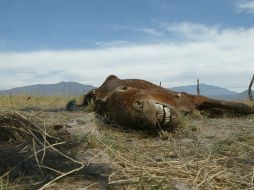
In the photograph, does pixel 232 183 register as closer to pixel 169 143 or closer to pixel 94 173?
pixel 94 173

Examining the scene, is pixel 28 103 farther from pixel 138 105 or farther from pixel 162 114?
pixel 162 114

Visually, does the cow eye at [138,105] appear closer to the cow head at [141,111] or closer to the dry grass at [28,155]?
the cow head at [141,111]

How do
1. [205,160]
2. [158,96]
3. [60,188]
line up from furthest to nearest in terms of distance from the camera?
1. [158,96]
2. [205,160]
3. [60,188]

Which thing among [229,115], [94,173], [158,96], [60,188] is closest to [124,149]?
[94,173]

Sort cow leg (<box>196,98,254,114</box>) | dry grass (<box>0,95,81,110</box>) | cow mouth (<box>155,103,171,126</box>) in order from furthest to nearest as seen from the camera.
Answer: dry grass (<box>0,95,81,110</box>), cow leg (<box>196,98,254,114</box>), cow mouth (<box>155,103,171,126</box>)

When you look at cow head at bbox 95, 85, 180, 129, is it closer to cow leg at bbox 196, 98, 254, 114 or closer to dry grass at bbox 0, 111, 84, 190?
dry grass at bbox 0, 111, 84, 190

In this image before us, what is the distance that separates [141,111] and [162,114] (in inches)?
11.0

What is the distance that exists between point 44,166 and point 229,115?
5.80 meters

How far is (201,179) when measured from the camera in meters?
3.67

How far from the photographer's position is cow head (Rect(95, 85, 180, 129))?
6207 mm

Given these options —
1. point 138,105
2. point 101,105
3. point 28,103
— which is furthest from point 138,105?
point 28,103

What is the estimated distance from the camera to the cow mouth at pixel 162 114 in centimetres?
620

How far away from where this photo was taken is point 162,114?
622 centimetres

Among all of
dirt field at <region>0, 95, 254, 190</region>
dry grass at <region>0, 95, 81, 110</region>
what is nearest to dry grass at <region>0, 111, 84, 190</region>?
dirt field at <region>0, 95, 254, 190</region>
